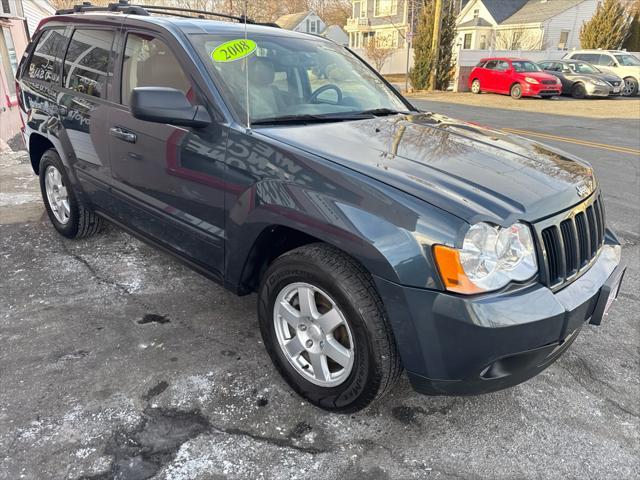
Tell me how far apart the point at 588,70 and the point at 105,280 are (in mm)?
22518

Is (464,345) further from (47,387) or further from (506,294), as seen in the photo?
(47,387)

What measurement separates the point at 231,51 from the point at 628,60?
80.7 feet

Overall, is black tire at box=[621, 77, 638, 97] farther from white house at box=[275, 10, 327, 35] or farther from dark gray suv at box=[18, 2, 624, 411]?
white house at box=[275, 10, 327, 35]

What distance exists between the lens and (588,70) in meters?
20.7

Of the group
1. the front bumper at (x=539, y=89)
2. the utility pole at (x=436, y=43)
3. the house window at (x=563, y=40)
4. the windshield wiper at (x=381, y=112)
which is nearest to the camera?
the windshield wiper at (x=381, y=112)

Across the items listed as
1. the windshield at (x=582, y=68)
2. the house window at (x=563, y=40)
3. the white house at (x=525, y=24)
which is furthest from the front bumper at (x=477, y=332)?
the house window at (x=563, y=40)

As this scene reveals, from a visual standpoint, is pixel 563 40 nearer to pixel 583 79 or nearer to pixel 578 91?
pixel 578 91

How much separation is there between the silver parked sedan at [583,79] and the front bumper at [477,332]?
20995mm

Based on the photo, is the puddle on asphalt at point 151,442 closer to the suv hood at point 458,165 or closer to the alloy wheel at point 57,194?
the suv hood at point 458,165

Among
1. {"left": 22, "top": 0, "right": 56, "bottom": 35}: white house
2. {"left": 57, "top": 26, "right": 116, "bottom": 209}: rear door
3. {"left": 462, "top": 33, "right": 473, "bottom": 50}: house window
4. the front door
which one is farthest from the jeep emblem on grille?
{"left": 462, "top": 33, "right": 473, "bottom": 50}: house window

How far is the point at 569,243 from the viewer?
2229 mm

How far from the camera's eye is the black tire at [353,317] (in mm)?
2090

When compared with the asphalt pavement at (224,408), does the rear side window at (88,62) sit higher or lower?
higher

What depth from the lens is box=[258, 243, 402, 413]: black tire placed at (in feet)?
6.86
